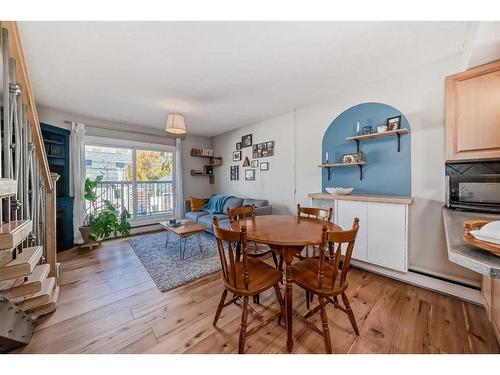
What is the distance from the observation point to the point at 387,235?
2152 mm

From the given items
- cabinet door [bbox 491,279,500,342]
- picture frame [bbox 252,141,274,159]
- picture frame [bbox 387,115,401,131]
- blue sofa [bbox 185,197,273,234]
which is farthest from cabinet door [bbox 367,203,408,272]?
picture frame [bbox 252,141,274,159]

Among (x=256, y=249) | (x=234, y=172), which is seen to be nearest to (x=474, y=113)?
(x=256, y=249)

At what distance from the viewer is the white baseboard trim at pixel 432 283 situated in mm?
1811

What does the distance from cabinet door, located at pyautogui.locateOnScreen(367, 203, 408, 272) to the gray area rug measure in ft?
6.34

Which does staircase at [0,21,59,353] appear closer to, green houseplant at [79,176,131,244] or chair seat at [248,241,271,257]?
green houseplant at [79,176,131,244]

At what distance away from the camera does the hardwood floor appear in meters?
1.34

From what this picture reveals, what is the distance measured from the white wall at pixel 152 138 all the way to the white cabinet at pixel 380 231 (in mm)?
3875

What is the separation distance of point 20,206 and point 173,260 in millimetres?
1728

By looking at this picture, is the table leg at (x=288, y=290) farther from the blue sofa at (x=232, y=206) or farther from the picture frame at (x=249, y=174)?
the picture frame at (x=249, y=174)

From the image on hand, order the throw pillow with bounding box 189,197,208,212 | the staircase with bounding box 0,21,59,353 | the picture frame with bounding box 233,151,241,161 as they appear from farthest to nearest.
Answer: the throw pillow with bounding box 189,197,208,212 < the picture frame with bounding box 233,151,241,161 < the staircase with bounding box 0,21,59,353
